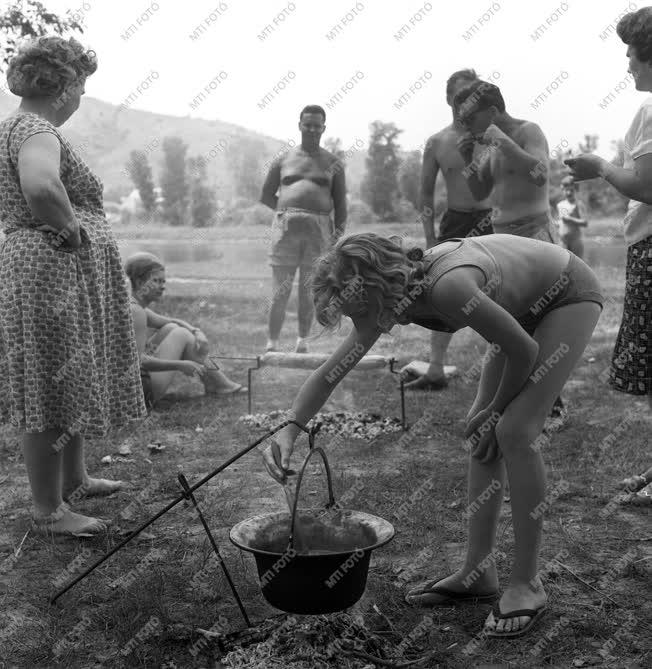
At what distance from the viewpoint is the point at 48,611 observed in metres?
2.82

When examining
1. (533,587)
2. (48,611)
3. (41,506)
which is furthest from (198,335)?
(533,587)

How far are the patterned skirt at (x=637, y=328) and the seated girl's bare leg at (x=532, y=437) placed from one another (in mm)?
793

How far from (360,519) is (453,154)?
401 centimetres

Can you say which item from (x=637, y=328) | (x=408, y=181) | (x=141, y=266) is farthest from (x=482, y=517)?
(x=408, y=181)

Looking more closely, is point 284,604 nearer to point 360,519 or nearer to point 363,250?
point 360,519

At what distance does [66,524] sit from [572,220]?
8.73m

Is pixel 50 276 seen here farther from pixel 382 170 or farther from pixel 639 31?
pixel 382 170

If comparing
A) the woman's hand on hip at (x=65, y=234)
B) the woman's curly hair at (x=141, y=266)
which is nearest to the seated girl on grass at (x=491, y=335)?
the woman's hand on hip at (x=65, y=234)

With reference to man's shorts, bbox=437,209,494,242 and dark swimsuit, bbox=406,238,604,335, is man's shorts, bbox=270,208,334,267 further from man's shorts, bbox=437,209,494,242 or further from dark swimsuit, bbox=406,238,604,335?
dark swimsuit, bbox=406,238,604,335

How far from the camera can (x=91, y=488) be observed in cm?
396

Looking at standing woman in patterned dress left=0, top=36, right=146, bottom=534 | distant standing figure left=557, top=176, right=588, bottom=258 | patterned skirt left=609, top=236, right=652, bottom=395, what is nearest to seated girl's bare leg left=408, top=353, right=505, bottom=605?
patterned skirt left=609, top=236, right=652, bottom=395

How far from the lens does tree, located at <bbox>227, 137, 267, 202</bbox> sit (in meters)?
79.4

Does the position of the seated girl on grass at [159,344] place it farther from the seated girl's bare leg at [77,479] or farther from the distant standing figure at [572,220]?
the distant standing figure at [572,220]

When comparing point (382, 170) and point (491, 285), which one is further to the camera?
point (382, 170)
